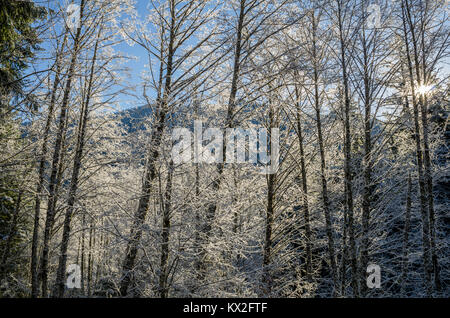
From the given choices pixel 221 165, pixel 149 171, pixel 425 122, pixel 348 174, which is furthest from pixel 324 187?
pixel 149 171

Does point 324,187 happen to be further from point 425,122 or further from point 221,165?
point 221,165

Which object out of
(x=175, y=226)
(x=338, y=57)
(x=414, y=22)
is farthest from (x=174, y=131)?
(x=414, y=22)

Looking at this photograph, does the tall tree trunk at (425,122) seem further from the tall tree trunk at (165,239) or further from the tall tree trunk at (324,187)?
the tall tree trunk at (165,239)

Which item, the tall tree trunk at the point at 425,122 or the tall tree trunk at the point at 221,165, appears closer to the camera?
the tall tree trunk at the point at 221,165

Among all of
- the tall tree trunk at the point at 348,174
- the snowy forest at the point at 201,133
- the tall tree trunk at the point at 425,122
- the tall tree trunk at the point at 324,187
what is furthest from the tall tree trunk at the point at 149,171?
the tall tree trunk at the point at 425,122

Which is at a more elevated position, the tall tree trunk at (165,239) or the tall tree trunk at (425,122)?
the tall tree trunk at (425,122)

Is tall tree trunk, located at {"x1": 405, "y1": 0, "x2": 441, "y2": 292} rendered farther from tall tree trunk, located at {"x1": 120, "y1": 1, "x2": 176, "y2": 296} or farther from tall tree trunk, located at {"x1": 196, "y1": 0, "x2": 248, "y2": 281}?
tall tree trunk, located at {"x1": 120, "y1": 1, "x2": 176, "y2": 296}

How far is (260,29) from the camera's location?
579 centimetres

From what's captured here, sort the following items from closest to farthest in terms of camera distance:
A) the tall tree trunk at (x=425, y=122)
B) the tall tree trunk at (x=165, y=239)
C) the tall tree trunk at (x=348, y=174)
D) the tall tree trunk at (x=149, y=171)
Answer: the tall tree trunk at (x=165, y=239) < the tall tree trunk at (x=149, y=171) < the tall tree trunk at (x=348, y=174) < the tall tree trunk at (x=425, y=122)

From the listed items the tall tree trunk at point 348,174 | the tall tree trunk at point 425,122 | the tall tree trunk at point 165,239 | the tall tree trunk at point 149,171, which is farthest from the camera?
the tall tree trunk at point 425,122

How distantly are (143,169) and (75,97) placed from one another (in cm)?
537

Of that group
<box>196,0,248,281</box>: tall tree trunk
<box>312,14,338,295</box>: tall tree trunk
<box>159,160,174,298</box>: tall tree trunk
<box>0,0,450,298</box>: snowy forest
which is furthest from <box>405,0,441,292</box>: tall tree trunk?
<box>159,160,174,298</box>: tall tree trunk
